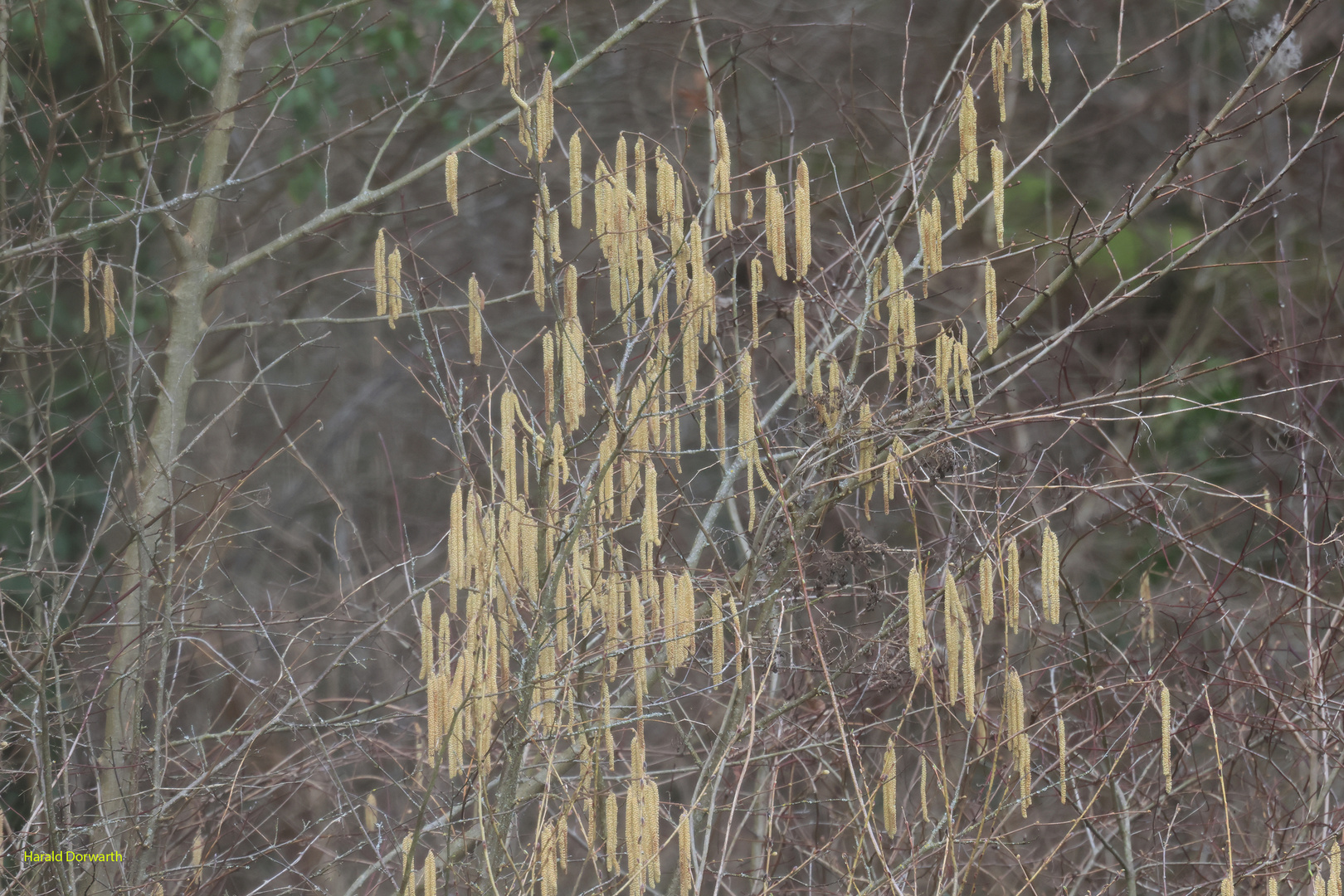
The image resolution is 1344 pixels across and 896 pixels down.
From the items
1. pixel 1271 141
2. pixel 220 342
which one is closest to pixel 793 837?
pixel 220 342

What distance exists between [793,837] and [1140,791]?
5.91ft

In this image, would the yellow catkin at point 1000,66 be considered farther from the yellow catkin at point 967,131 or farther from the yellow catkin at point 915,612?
the yellow catkin at point 915,612

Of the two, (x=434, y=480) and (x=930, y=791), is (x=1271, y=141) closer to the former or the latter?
(x=930, y=791)

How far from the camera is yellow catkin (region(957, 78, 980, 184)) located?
127 inches

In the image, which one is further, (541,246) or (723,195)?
(541,246)

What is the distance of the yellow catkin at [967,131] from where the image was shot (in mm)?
3217

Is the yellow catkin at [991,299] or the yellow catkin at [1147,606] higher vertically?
the yellow catkin at [991,299]

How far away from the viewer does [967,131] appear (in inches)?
128

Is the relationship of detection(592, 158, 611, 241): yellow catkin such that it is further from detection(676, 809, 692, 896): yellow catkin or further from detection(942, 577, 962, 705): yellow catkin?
detection(676, 809, 692, 896): yellow catkin

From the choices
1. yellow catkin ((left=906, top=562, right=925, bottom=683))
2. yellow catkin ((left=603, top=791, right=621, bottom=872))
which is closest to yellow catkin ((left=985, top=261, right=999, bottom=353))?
yellow catkin ((left=906, top=562, right=925, bottom=683))

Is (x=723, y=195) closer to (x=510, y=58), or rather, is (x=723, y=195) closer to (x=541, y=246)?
(x=541, y=246)

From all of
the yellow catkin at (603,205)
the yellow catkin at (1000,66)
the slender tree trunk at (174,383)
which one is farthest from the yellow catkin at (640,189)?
the slender tree trunk at (174,383)

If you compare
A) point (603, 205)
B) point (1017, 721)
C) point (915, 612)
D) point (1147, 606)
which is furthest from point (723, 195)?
point (1147, 606)

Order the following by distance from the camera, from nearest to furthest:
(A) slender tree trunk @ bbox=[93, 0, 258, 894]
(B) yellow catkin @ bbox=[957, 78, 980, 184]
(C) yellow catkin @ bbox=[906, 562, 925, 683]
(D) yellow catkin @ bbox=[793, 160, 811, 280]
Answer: (C) yellow catkin @ bbox=[906, 562, 925, 683] < (D) yellow catkin @ bbox=[793, 160, 811, 280] < (B) yellow catkin @ bbox=[957, 78, 980, 184] < (A) slender tree trunk @ bbox=[93, 0, 258, 894]
